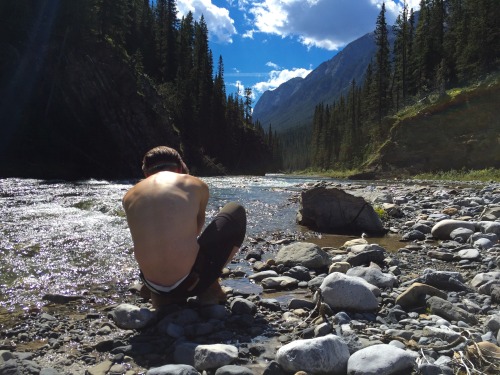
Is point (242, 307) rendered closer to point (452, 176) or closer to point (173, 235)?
point (173, 235)

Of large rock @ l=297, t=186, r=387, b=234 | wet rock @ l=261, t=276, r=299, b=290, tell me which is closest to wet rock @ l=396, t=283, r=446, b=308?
wet rock @ l=261, t=276, r=299, b=290

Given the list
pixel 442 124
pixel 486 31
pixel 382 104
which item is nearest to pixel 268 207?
pixel 442 124

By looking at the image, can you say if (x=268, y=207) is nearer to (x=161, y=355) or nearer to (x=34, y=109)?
(x=161, y=355)

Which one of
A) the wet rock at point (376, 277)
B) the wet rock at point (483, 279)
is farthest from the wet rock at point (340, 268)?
the wet rock at point (483, 279)

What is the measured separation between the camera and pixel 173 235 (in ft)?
11.2

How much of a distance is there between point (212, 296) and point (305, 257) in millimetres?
2253

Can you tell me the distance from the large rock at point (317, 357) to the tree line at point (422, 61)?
4628 cm

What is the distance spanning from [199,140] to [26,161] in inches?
1588

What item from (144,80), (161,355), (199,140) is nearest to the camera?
(161,355)

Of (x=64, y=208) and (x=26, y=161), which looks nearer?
(x=64, y=208)

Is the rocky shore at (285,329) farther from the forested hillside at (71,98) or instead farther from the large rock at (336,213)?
the forested hillside at (71,98)

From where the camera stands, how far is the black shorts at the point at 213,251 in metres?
3.64

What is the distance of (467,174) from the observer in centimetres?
3269

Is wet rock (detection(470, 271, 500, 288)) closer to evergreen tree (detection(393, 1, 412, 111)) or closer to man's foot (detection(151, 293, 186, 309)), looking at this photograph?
man's foot (detection(151, 293, 186, 309))
